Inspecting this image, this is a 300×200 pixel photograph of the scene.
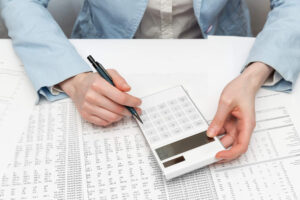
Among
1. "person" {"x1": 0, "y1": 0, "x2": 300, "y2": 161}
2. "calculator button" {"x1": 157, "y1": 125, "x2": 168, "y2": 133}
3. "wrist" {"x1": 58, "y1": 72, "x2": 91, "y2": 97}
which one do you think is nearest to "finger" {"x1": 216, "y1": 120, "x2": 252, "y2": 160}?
"person" {"x1": 0, "y1": 0, "x2": 300, "y2": 161}

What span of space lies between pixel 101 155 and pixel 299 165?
1.11ft

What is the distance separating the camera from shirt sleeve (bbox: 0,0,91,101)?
2.12ft

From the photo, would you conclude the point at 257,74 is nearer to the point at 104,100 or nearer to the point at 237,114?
the point at 237,114

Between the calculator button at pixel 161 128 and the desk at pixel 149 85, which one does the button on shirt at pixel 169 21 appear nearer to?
the desk at pixel 149 85

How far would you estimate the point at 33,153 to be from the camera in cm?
55

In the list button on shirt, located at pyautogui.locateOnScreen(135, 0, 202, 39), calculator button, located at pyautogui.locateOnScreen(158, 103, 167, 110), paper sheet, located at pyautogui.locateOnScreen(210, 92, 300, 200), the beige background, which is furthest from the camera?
the beige background

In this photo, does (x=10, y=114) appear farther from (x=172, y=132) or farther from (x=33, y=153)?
(x=172, y=132)

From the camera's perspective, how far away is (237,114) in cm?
57

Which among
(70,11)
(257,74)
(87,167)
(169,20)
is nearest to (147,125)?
(87,167)

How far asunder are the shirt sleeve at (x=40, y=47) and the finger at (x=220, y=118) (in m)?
0.29

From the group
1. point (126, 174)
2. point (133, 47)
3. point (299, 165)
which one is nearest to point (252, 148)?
point (299, 165)

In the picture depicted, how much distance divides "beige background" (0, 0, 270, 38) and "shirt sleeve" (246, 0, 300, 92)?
0.34m

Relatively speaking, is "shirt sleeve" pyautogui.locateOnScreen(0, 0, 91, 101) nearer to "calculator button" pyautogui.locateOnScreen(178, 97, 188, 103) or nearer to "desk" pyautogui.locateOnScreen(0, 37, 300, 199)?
"desk" pyautogui.locateOnScreen(0, 37, 300, 199)

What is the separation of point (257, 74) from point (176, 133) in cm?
22
